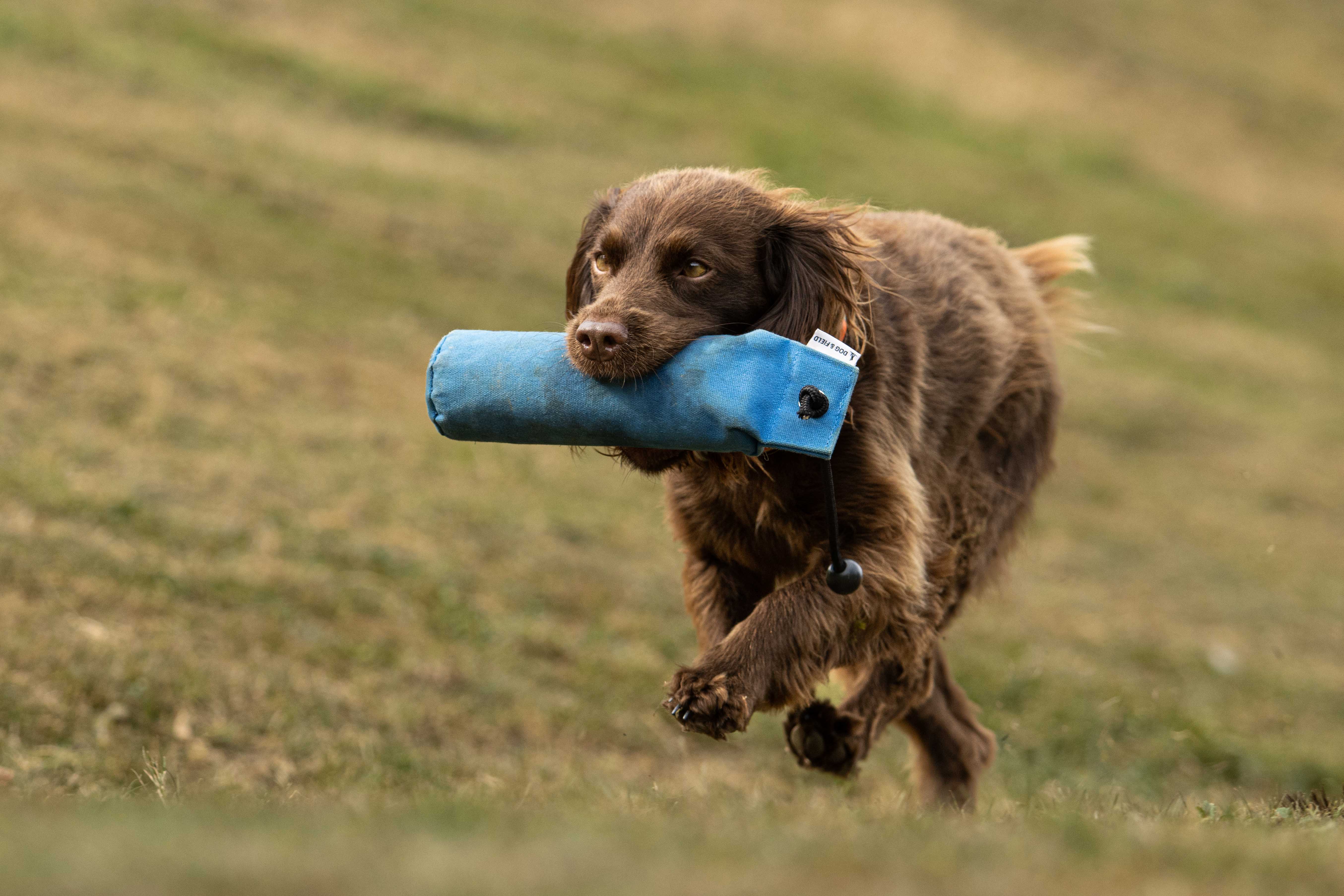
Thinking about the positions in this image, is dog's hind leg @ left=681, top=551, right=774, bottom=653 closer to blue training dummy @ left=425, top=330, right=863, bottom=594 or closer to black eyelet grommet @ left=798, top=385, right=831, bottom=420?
blue training dummy @ left=425, top=330, right=863, bottom=594

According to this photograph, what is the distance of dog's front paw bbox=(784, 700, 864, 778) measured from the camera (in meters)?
4.76

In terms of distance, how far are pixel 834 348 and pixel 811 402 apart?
0.19 m

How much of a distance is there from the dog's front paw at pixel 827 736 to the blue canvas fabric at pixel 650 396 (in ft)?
4.08

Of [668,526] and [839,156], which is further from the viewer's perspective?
[839,156]

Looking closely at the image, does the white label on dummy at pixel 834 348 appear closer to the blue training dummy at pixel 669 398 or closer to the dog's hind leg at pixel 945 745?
the blue training dummy at pixel 669 398

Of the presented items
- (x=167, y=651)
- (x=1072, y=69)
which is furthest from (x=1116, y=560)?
(x=1072, y=69)

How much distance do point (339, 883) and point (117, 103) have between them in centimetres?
1556

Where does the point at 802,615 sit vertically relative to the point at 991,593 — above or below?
above

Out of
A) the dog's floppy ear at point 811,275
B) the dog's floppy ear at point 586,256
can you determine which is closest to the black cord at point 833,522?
the dog's floppy ear at point 811,275

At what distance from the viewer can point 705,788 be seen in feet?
17.9

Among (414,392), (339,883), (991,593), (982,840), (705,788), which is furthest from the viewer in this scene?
(414,392)

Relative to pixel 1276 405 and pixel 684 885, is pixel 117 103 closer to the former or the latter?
pixel 1276 405

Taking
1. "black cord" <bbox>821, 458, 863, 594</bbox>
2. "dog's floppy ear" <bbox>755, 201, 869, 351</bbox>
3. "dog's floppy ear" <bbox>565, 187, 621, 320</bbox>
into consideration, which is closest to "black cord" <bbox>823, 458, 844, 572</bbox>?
"black cord" <bbox>821, 458, 863, 594</bbox>

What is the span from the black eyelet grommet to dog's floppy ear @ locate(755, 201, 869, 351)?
35 cm
